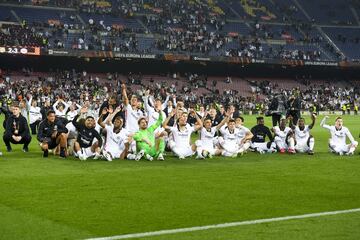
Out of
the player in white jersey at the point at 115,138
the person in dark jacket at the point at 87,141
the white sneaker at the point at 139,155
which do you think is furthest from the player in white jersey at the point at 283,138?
the person in dark jacket at the point at 87,141

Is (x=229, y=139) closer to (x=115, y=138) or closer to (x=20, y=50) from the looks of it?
(x=115, y=138)

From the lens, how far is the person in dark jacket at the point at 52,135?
1596 centimetres

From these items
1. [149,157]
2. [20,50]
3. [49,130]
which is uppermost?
[20,50]

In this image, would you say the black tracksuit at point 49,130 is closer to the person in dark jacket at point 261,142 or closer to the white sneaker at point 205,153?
the white sneaker at point 205,153

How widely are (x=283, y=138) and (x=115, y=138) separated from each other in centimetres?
580

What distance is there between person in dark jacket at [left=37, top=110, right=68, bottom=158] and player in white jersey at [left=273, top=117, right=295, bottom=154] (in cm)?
666

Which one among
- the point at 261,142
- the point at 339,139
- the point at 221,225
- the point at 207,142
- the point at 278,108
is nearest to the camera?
the point at 221,225

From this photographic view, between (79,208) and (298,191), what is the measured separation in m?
4.19

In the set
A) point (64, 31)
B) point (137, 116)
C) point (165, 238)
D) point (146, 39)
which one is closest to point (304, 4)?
point (146, 39)

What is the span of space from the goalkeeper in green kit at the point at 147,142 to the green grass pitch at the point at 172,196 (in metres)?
0.62

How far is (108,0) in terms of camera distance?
2379 inches

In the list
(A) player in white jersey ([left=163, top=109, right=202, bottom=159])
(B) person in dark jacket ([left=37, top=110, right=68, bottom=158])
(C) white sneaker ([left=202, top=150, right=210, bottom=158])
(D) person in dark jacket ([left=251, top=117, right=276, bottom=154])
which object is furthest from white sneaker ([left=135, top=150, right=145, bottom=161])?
(D) person in dark jacket ([left=251, top=117, right=276, bottom=154])

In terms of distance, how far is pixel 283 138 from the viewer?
1888 centimetres

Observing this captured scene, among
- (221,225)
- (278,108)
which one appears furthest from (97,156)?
(278,108)
